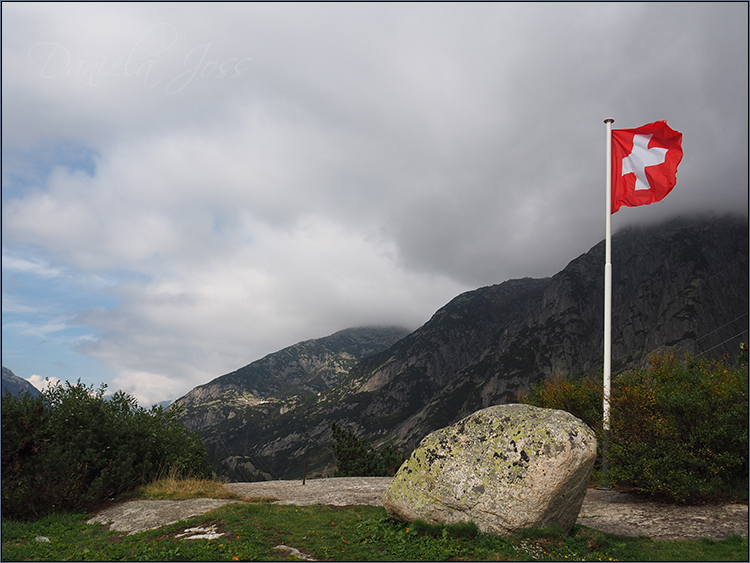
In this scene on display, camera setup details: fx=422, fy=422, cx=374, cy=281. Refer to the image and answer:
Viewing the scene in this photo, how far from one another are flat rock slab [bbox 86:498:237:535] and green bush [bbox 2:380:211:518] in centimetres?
158

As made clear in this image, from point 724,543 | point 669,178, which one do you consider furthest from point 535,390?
point 724,543

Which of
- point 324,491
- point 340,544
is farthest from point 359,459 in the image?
point 340,544

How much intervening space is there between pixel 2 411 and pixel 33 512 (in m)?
4.49

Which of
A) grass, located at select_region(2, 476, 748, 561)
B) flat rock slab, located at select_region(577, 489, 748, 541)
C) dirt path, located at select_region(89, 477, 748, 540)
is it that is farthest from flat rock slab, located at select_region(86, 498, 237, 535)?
flat rock slab, located at select_region(577, 489, 748, 541)

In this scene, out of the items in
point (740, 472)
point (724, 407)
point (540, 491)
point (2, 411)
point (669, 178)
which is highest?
point (669, 178)

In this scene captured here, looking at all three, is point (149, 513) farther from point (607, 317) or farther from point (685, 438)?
point (607, 317)

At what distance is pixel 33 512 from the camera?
45.5 ft

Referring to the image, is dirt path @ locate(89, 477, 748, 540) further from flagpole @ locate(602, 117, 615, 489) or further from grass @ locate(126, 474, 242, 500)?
flagpole @ locate(602, 117, 615, 489)

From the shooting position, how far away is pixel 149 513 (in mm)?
13633

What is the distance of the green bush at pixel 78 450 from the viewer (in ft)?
46.6

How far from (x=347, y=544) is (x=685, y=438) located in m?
12.0

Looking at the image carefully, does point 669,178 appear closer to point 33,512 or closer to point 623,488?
point 623,488

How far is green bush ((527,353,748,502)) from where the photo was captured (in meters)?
13.7

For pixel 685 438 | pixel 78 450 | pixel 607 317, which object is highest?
pixel 607 317
